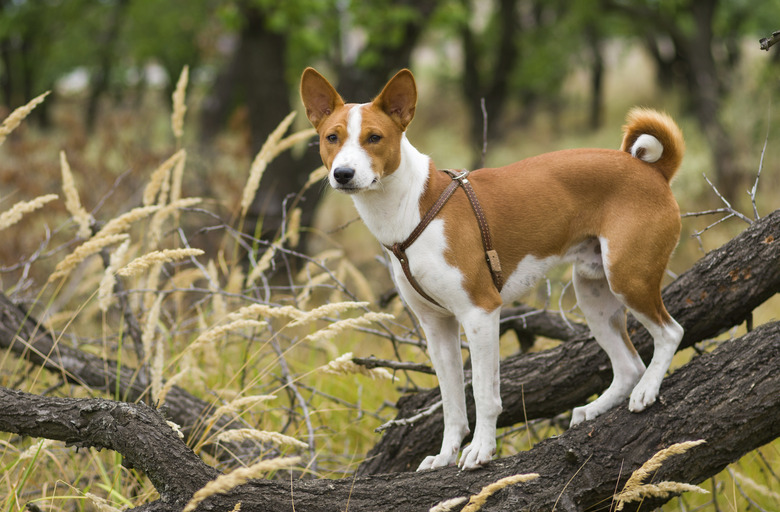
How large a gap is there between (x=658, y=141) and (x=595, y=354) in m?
1.06

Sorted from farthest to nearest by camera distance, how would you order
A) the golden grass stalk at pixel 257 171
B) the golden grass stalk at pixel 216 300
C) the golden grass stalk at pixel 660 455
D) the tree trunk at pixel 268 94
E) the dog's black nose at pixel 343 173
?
the tree trunk at pixel 268 94 < the golden grass stalk at pixel 216 300 < the golden grass stalk at pixel 257 171 < the dog's black nose at pixel 343 173 < the golden grass stalk at pixel 660 455

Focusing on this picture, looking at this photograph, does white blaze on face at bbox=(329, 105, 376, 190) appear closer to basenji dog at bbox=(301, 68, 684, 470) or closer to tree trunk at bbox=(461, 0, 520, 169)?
basenji dog at bbox=(301, 68, 684, 470)

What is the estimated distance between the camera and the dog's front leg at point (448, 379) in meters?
3.53

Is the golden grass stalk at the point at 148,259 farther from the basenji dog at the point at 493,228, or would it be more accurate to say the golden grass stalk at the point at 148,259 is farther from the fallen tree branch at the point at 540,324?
the fallen tree branch at the point at 540,324

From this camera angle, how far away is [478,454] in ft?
10.5

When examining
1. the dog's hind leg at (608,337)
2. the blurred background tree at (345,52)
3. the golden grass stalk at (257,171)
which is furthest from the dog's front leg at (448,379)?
the blurred background tree at (345,52)

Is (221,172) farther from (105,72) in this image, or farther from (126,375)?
(105,72)

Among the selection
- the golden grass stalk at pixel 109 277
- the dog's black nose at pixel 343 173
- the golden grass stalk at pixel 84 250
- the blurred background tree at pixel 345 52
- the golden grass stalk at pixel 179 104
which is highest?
the blurred background tree at pixel 345 52

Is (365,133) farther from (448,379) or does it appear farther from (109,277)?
(109,277)

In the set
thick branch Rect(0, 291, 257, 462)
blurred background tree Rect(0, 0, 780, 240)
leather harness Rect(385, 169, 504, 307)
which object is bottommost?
thick branch Rect(0, 291, 257, 462)

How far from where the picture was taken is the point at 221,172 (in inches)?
454

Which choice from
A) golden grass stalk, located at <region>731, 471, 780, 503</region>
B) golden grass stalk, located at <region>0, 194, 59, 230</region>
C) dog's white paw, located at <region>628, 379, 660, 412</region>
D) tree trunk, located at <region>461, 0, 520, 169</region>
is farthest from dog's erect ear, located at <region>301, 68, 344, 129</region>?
tree trunk, located at <region>461, 0, 520, 169</region>

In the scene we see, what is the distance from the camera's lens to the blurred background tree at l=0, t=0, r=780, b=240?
32.9 feet

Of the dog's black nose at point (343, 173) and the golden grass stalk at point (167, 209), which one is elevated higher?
the dog's black nose at point (343, 173)
